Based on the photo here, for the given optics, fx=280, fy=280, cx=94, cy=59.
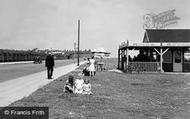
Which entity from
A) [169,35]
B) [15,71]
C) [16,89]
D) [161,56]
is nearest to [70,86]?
[16,89]

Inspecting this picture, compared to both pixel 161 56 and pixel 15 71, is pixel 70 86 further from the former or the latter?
pixel 161 56

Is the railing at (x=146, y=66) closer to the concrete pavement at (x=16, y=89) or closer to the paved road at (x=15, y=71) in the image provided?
the paved road at (x=15, y=71)

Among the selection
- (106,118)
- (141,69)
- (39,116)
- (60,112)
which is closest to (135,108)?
(106,118)

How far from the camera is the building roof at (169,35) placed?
3500cm

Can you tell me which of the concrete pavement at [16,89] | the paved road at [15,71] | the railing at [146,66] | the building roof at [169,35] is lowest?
Answer: the concrete pavement at [16,89]

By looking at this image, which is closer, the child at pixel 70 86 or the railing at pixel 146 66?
the child at pixel 70 86

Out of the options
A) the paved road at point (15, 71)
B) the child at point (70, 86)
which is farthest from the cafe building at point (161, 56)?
the child at point (70, 86)

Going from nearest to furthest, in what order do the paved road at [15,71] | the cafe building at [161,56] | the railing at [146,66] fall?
the paved road at [15,71] < the cafe building at [161,56] < the railing at [146,66]

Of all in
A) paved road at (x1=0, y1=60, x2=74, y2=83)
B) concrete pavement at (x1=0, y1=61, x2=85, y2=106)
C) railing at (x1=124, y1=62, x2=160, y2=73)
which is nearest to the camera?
concrete pavement at (x1=0, y1=61, x2=85, y2=106)

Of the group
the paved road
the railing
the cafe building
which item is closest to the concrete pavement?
the paved road

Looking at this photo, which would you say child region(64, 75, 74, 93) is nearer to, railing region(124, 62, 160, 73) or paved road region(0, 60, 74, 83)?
paved road region(0, 60, 74, 83)

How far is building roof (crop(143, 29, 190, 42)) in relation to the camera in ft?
115

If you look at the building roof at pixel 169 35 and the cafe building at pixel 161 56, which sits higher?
the building roof at pixel 169 35

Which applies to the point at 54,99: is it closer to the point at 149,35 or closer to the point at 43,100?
the point at 43,100
